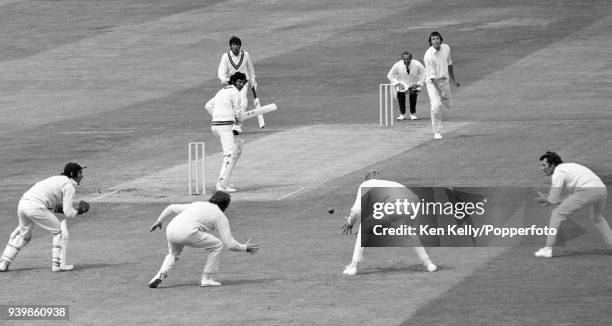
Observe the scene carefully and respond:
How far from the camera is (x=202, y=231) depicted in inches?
757

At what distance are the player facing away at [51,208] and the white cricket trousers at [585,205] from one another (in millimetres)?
7062

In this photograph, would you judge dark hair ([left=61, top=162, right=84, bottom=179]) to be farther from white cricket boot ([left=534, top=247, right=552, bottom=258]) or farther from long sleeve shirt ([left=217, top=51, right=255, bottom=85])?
long sleeve shirt ([left=217, top=51, right=255, bottom=85])

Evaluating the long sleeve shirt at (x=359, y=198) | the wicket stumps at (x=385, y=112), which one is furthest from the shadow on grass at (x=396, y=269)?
the wicket stumps at (x=385, y=112)

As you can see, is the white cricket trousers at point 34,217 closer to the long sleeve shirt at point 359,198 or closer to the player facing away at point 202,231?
the player facing away at point 202,231

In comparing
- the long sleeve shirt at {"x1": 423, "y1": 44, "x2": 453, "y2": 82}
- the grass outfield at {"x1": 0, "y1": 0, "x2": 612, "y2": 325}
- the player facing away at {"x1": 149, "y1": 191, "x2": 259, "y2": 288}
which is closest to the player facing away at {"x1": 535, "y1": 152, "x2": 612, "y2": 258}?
the grass outfield at {"x1": 0, "y1": 0, "x2": 612, "y2": 325}

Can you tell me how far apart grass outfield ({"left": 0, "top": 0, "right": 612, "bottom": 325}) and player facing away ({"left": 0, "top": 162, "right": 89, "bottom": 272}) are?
433mm

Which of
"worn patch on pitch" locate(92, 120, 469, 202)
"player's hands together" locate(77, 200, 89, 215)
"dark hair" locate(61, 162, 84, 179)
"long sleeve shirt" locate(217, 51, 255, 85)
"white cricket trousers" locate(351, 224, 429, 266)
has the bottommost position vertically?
"worn patch on pitch" locate(92, 120, 469, 202)

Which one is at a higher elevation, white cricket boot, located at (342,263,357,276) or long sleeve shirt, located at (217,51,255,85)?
long sleeve shirt, located at (217,51,255,85)

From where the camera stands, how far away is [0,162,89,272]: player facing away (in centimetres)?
2062

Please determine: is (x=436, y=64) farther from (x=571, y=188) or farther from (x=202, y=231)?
(x=202, y=231)

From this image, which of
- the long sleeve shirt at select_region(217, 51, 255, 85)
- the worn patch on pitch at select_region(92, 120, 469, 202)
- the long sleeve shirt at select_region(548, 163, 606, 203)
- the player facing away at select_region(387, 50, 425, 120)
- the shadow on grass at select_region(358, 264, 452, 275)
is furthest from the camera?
the player facing away at select_region(387, 50, 425, 120)

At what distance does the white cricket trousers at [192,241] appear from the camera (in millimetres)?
19078

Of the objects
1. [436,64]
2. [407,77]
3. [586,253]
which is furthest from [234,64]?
[586,253]

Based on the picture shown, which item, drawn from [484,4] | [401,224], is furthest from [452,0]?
[401,224]
